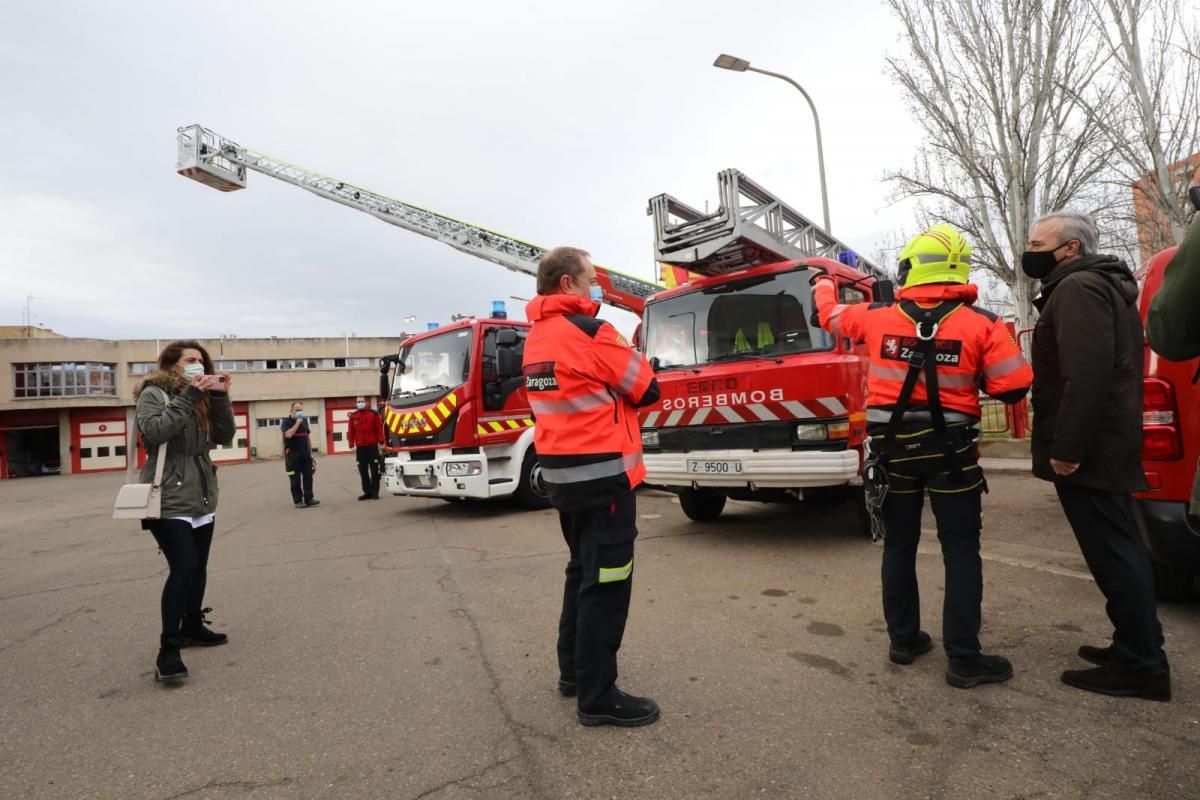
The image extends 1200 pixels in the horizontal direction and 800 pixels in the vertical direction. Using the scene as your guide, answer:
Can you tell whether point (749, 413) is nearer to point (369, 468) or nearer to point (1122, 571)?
point (1122, 571)

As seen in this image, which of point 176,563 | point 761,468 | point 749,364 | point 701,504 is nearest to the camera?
point 176,563

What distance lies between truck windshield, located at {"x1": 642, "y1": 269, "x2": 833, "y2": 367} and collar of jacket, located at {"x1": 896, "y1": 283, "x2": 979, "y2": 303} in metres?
2.25

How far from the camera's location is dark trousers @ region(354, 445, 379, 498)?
12.4 meters

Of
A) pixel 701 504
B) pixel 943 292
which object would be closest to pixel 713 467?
pixel 701 504

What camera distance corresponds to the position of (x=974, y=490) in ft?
9.58

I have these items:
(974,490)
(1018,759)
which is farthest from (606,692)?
(974,490)

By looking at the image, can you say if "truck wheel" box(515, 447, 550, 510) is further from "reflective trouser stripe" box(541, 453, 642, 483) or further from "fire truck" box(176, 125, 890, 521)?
"reflective trouser stripe" box(541, 453, 642, 483)

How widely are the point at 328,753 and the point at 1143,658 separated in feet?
10.6

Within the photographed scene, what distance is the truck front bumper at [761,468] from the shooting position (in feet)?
16.4

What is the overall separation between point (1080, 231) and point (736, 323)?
3031 millimetres

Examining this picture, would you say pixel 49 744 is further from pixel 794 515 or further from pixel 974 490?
pixel 794 515

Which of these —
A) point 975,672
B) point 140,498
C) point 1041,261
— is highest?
point 1041,261

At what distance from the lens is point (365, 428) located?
12.0 metres

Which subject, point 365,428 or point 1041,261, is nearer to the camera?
point 1041,261
